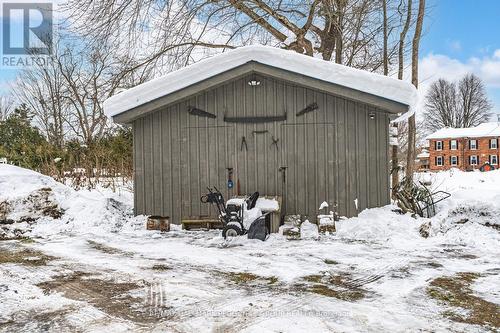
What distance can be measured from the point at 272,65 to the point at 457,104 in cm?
5012

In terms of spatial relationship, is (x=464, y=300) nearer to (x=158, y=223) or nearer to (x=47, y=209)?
(x=158, y=223)

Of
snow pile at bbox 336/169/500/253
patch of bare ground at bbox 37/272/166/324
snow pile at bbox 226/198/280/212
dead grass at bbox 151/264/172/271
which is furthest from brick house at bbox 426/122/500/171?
patch of bare ground at bbox 37/272/166/324

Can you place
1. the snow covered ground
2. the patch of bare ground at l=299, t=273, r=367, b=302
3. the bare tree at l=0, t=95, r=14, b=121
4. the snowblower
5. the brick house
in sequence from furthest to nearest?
the brick house, the bare tree at l=0, t=95, r=14, b=121, the snowblower, the patch of bare ground at l=299, t=273, r=367, b=302, the snow covered ground

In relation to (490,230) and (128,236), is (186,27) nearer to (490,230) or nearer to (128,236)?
(128,236)

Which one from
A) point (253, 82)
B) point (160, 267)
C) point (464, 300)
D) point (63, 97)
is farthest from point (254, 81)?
Result: point (63, 97)

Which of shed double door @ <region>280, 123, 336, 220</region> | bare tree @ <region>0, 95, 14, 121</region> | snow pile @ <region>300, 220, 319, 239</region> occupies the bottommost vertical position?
snow pile @ <region>300, 220, 319, 239</region>

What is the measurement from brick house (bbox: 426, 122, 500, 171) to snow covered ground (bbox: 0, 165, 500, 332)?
44335 millimetres

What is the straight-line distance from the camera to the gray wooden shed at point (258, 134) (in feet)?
24.9

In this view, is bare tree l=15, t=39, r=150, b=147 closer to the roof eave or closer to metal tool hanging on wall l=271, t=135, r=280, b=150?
the roof eave

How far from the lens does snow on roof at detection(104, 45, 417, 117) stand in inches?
280

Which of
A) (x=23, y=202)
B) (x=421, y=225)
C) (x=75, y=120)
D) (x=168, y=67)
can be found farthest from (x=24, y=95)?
(x=421, y=225)

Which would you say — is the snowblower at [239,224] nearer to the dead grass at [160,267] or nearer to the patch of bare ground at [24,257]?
the dead grass at [160,267]

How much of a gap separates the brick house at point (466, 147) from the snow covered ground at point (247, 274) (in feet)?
145

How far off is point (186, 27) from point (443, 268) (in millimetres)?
11591
